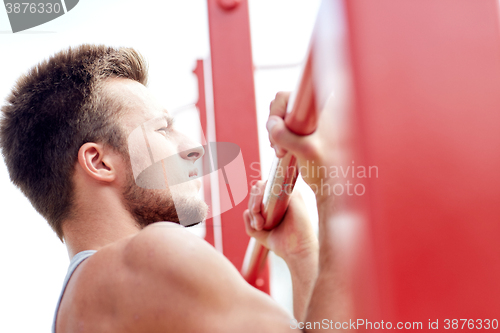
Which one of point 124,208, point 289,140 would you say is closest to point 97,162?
point 124,208

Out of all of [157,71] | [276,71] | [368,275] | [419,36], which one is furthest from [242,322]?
[157,71]

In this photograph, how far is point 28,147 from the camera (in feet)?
3.48

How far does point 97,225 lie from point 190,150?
30 centimetres

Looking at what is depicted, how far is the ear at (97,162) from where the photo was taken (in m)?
1.00

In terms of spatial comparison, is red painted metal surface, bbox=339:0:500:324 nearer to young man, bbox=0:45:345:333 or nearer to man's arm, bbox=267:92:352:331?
man's arm, bbox=267:92:352:331

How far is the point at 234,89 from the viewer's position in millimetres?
1053

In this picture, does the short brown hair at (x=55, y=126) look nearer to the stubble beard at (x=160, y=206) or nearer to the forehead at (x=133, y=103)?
the forehead at (x=133, y=103)

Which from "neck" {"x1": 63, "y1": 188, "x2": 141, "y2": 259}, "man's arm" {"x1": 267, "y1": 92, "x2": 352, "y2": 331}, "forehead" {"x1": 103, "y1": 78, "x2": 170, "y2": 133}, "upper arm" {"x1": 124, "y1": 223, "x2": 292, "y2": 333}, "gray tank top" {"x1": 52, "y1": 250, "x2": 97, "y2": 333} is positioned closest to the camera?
"man's arm" {"x1": 267, "y1": 92, "x2": 352, "y2": 331}

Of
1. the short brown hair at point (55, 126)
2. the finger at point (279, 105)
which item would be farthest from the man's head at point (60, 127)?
the finger at point (279, 105)

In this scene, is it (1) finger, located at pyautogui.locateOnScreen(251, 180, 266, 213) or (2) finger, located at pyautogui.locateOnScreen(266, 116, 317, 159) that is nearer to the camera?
(2) finger, located at pyautogui.locateOnScreen(266, 116, 317, 159)

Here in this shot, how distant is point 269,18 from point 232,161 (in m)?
0.37

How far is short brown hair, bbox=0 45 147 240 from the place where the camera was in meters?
1.02

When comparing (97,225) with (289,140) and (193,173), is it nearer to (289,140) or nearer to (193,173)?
(193,173)

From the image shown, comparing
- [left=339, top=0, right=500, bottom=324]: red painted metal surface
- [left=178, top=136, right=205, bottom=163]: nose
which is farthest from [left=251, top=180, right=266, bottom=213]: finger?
[left=339, top=0, right=500, bottom=324]: red painted metal surface
